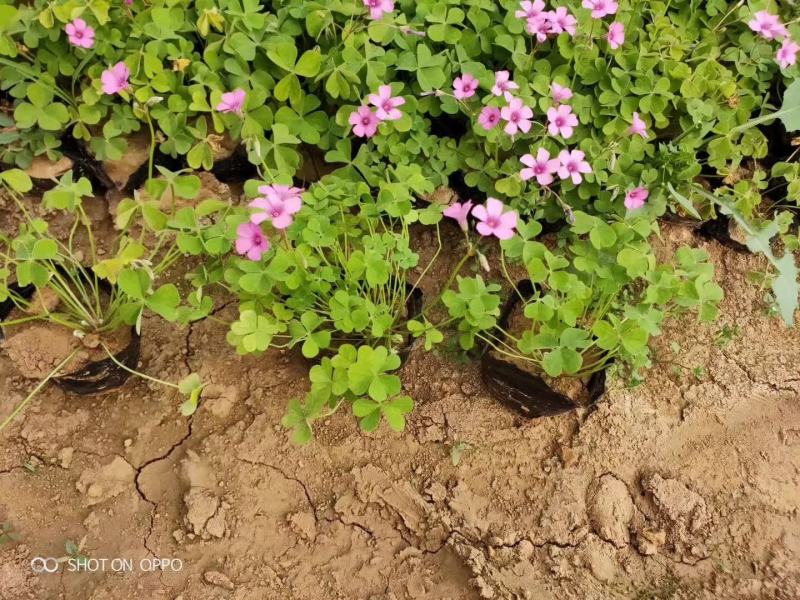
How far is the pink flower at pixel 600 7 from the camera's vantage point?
6.53 ft

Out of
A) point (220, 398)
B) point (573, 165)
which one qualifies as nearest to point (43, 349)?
point (220, 398)

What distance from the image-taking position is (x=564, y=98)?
202 cm

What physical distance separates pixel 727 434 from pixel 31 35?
9.01 feet

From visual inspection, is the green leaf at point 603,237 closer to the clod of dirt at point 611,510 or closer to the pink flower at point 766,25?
the clod of dirt at point 611,510

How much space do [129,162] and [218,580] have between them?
1.47 meters

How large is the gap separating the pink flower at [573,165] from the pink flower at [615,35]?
439 millimetres

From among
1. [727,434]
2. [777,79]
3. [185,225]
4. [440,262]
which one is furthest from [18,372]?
[777,79]

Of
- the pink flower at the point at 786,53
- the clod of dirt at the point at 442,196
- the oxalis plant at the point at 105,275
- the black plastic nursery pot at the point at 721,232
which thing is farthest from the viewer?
the black plastic nursery pot at the point at 721,232

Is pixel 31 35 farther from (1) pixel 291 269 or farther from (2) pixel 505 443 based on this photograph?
(2) pixel 505 443

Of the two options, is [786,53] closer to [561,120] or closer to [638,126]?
[638,126]

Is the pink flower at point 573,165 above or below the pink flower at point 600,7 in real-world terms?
below

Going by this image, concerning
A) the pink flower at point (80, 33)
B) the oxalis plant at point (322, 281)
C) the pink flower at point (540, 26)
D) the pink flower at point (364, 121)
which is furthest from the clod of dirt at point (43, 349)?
the pink flower at point (540, 26)

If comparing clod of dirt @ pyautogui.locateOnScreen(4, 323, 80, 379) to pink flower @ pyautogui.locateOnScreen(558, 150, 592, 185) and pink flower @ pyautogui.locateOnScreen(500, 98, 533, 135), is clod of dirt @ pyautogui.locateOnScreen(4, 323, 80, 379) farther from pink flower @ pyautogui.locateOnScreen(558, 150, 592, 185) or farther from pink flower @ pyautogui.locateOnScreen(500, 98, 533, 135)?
pink flower @ pyautogui.locateOnScreen(558, 150, 592, 185)

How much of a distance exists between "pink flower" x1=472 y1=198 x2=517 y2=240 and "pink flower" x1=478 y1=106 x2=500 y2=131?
407 millimetres
